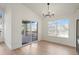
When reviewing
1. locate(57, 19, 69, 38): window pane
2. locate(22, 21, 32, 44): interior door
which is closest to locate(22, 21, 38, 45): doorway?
locate(22, 21, 32, 44): interior door

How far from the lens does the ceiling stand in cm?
177

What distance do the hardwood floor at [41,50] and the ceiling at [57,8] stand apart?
1.98 ft

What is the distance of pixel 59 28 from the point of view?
2035 mm

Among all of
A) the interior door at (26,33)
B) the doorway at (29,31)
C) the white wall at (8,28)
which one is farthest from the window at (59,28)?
the white wall at (8,28)

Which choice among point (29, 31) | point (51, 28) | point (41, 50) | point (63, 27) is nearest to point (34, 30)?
point (29, 31)

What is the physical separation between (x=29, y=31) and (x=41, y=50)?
458 millimetres

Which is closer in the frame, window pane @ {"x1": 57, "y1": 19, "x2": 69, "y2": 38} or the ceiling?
the ceiling

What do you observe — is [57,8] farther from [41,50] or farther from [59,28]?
[41,50]

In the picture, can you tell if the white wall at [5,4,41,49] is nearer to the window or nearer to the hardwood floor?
the hardwood floor

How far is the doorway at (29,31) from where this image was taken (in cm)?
203

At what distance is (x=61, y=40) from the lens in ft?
6.70

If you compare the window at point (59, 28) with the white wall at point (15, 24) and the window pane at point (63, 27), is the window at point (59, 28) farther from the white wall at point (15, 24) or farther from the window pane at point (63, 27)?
the white wall at point (15, 24)

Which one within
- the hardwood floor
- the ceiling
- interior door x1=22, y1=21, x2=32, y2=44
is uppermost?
the ceiling

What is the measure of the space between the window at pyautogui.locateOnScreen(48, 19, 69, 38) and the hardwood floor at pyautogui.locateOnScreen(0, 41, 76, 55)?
216 millimetres
